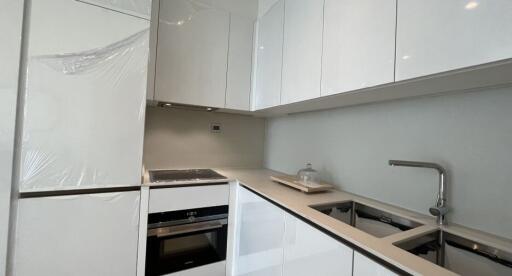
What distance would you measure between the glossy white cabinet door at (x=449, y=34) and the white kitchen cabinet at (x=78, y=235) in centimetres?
161

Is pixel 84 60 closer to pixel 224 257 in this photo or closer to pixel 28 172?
pixel 28 172

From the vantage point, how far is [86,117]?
122cm

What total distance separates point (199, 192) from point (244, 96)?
3.04 feet

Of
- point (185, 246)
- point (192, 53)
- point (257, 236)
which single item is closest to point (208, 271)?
point (185, 246)

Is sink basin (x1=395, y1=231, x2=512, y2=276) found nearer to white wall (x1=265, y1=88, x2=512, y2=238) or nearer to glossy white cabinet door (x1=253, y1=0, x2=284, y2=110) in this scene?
white wall (x1=265, y1=88, x2=512, y2=238)

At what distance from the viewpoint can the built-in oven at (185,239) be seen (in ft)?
4.67

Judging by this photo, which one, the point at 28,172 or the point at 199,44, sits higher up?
the point at 199,44

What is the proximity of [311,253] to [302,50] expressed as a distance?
3.83 ft

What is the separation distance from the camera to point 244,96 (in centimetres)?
195

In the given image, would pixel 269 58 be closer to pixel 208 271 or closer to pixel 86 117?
pixel 86 117

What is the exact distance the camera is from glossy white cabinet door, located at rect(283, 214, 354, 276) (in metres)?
0.80

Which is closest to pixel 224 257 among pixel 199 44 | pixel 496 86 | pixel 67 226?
pixel 67 226

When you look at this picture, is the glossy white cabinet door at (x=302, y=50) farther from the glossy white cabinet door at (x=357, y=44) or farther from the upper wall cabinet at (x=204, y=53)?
the upper wall cabinet at (x=204, y=53)

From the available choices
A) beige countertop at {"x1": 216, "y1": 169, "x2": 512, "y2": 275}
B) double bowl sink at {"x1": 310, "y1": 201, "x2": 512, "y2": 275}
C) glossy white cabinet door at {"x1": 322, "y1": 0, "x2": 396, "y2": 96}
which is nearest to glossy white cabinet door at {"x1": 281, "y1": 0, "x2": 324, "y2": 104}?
glossy white cabinet door at {"x1": 322, "y1": 0, "x2": 396, "y2": 96}
